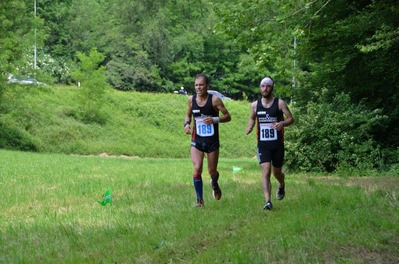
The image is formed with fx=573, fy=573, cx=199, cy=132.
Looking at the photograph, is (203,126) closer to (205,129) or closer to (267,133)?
(205,129)

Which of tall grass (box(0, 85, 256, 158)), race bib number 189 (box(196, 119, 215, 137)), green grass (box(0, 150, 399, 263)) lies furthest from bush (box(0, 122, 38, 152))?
race bib number 189 (box(196, 119, 215, 137))

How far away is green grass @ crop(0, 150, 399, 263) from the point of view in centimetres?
608

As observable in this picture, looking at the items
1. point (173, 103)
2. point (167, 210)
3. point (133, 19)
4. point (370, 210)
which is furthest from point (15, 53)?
point (133, 19)

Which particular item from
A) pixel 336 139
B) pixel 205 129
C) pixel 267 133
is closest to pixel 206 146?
pixel 205 129

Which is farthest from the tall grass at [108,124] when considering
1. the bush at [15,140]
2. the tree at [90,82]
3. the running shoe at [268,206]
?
the running shoe at [268,206]

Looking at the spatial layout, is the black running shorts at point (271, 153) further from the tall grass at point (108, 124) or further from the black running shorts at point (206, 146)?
the tall grass at point (108, 124)

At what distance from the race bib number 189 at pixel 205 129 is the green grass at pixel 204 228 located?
126 centimetres

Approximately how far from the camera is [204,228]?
766cm

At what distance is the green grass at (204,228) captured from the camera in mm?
6082

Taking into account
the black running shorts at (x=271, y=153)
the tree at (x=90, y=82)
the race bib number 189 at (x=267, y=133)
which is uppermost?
the tree at (x=90, y=82)

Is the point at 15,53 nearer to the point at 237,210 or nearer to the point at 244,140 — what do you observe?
the point at 244,140

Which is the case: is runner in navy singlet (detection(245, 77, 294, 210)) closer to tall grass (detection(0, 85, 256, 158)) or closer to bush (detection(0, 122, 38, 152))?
tall grass (detection(0, 85, 256, 158))

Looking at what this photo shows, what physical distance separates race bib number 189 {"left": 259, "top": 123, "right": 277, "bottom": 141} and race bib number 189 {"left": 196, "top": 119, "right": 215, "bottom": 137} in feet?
3.10

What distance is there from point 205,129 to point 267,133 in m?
1.16
